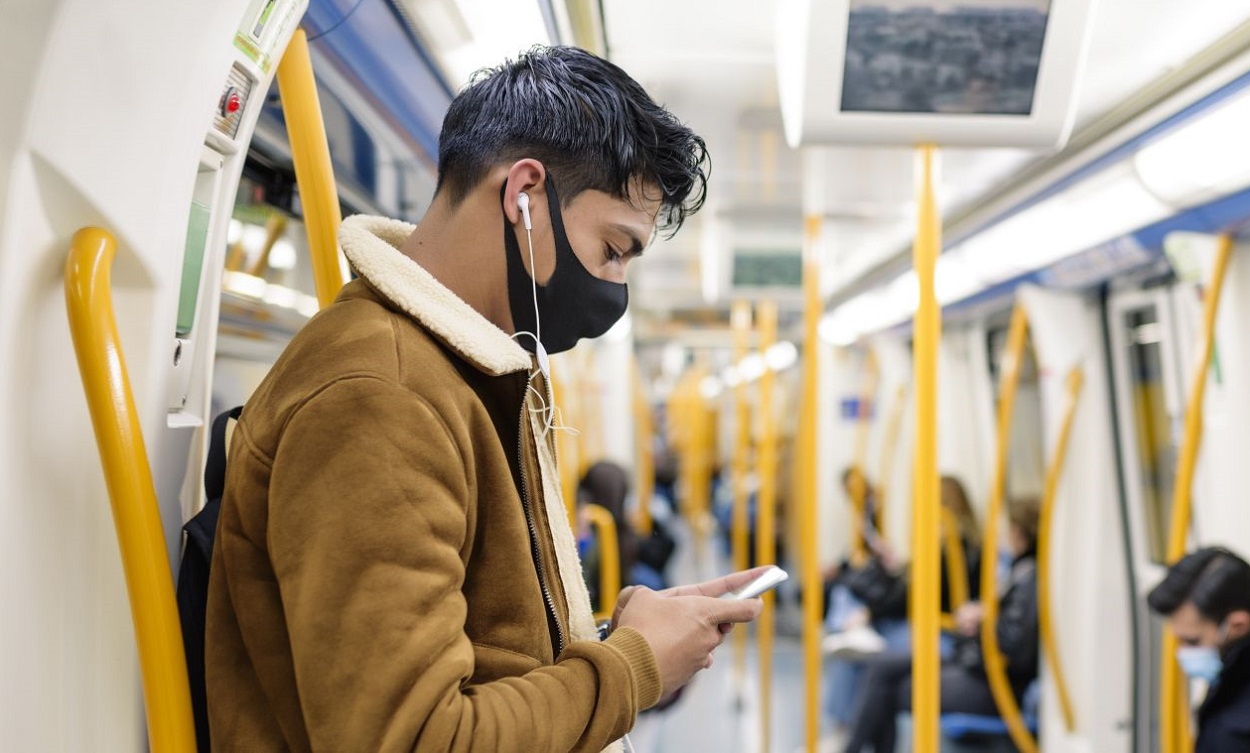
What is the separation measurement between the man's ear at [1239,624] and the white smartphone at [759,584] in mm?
2173

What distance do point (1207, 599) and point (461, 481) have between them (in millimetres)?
2660

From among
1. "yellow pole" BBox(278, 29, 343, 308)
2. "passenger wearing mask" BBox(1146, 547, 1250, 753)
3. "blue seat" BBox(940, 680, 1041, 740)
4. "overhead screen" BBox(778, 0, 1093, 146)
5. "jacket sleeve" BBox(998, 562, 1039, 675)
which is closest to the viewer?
"yellow pole" BBox(278, 29, 343, 308)

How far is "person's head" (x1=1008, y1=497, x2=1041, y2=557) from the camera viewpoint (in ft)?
15.1

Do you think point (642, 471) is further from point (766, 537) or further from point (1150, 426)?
point (1150, 426)

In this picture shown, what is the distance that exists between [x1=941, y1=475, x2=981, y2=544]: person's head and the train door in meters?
1.45

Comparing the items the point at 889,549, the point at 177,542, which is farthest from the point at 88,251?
the point at 889,549

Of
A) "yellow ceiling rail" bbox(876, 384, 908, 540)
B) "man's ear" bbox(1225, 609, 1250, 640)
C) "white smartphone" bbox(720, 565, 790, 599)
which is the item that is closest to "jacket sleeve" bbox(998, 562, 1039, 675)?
"man's ear" bbox(1225, 609, 1250, 640)

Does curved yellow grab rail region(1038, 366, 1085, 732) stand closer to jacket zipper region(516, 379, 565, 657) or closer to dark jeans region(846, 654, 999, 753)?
dark jeans region(846, 654, 999, 753)

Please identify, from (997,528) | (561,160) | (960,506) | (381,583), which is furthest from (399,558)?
(960,506)

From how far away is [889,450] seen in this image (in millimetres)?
6855

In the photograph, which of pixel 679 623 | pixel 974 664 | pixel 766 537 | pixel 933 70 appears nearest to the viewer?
pixel 679 623

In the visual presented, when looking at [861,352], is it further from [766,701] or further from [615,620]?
[615,620]

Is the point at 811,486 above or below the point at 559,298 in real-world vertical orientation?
below

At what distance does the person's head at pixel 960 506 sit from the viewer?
5.61 meters
